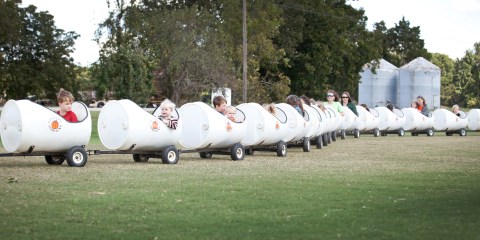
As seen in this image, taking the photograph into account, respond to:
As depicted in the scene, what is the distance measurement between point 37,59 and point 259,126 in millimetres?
69541

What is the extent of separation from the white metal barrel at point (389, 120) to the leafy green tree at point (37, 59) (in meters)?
44.5

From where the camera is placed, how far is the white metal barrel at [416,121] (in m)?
44.2

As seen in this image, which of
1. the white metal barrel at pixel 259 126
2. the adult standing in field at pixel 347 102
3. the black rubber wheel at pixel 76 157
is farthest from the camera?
the adult standing in field at pixel 347 102

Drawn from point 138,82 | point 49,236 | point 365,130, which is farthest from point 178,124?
point 138,82

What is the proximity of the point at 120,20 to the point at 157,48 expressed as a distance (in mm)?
4926

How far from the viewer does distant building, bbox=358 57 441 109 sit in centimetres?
12925

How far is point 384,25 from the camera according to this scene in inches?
5005

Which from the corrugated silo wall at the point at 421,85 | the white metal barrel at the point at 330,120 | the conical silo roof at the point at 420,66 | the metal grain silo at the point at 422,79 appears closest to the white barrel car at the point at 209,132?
the white metal barrel at the point at 330,120

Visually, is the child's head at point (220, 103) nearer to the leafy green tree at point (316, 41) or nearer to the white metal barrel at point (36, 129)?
the white metal barrel at point (36, 129)

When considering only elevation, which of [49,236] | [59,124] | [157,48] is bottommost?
[49,236]

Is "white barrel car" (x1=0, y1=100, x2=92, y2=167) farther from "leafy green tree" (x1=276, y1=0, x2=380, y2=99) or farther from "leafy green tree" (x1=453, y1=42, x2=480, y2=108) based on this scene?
"leafy green tree" (x1=453, y1=42, x2=480, y2=108)

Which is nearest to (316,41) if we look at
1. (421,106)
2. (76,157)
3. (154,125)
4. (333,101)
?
(421,106)

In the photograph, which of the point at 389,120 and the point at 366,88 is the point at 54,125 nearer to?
the point at 389,120

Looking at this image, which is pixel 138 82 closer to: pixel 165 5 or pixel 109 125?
pixel 165 5
